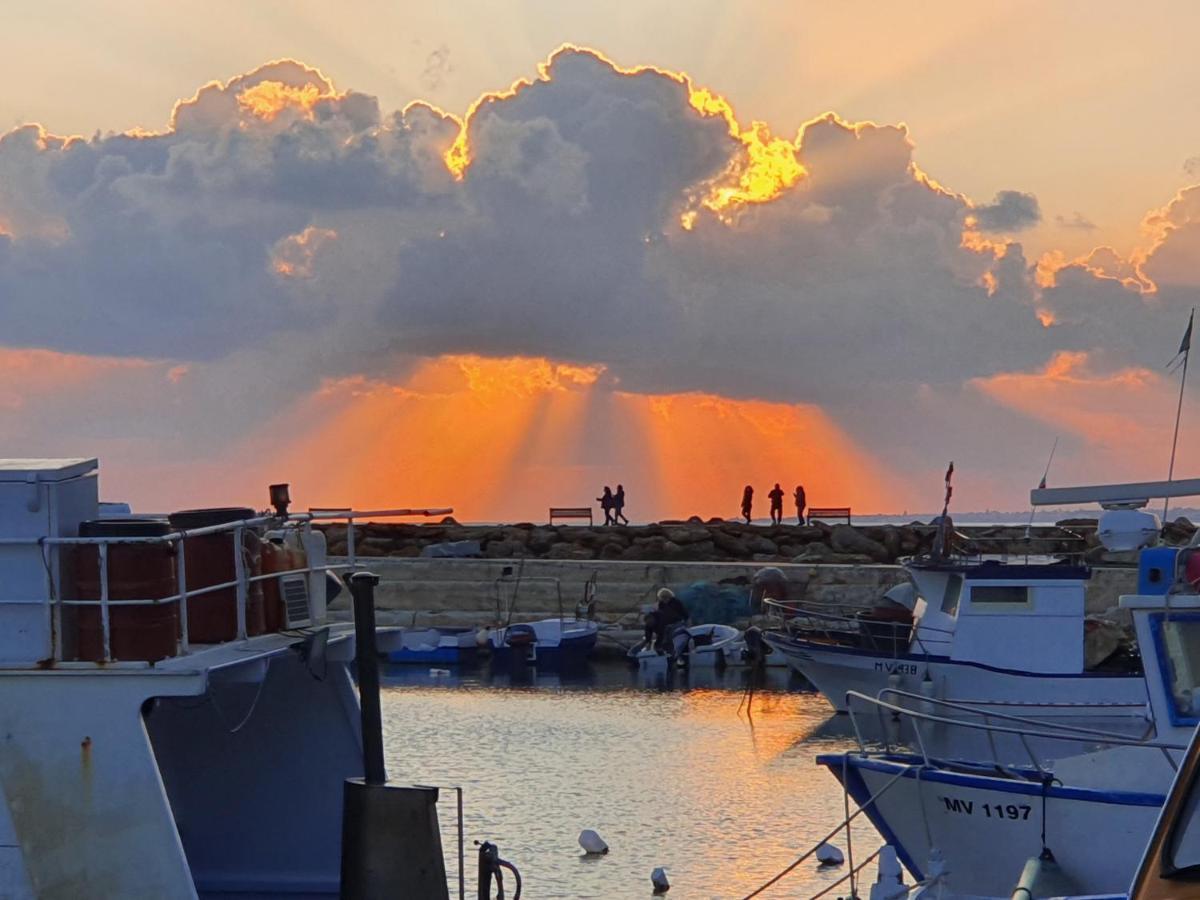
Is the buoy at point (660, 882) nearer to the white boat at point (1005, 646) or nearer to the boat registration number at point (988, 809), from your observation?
the boat registration number at point (988, 809)

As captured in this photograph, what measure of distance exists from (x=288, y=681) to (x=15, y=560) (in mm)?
3109

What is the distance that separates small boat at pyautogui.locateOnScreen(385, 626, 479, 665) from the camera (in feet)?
150

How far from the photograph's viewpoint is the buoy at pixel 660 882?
62.8 feet

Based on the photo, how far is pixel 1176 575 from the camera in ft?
48.5

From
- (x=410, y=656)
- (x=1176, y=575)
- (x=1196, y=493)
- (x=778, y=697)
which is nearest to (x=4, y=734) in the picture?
(x=1176, y=575)

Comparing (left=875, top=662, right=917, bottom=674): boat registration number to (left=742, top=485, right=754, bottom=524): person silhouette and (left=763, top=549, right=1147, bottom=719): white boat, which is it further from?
(left=742, top=485, right=754, bottom=524): person silhouette

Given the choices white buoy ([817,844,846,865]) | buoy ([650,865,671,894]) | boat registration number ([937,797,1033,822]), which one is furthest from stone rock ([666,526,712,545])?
boat registration number ([937,797,1033,822])

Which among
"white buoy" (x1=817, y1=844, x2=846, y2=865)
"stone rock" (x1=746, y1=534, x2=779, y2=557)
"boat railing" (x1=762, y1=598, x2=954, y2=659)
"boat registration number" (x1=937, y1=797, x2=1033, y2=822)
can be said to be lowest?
"white buoy" (x1=817, y1=844, x2=846, y2=865)

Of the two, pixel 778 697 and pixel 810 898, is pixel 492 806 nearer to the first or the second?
pixel 810 898

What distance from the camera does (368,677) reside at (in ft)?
42.6

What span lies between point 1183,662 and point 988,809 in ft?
8.02

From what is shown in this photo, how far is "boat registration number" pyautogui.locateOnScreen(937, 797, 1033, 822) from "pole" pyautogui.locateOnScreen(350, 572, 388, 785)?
6.13 metres

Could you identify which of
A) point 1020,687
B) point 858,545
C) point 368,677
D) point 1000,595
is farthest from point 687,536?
point 368,677

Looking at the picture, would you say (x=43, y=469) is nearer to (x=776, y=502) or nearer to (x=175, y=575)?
(x=175, y=575)
